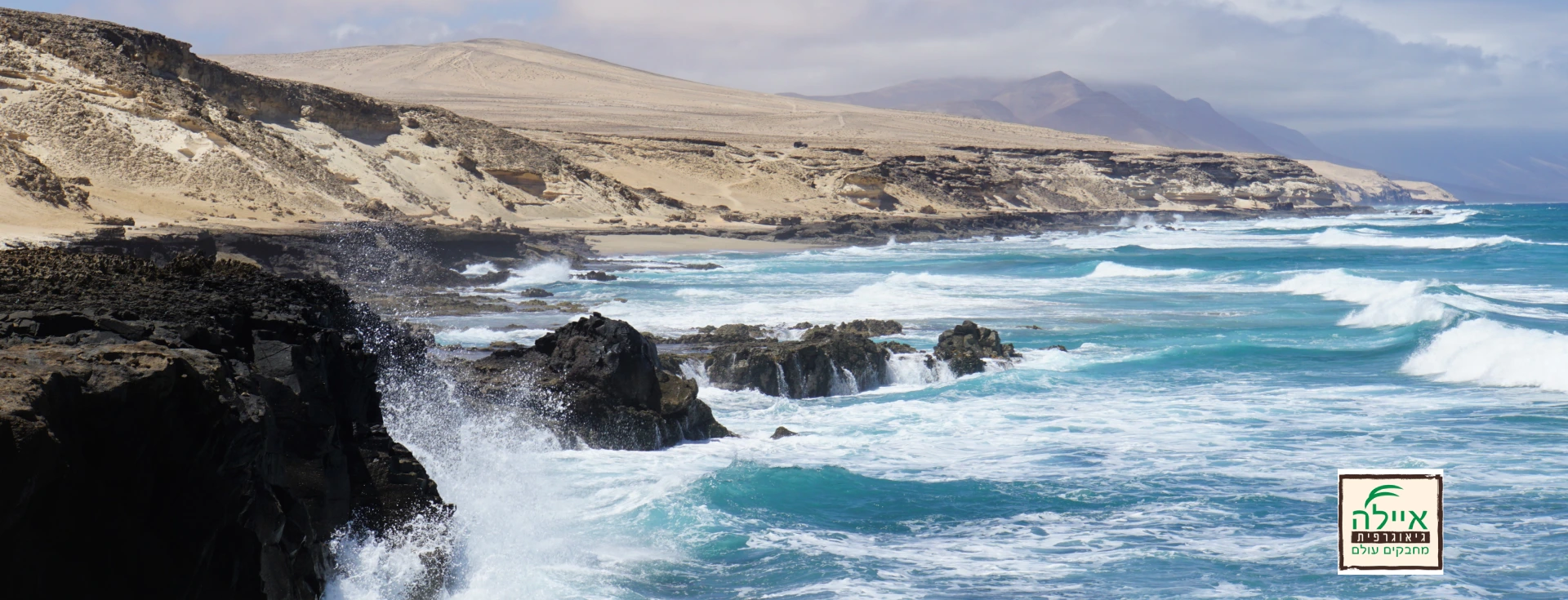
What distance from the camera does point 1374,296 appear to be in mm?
26562

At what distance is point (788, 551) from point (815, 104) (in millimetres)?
125549

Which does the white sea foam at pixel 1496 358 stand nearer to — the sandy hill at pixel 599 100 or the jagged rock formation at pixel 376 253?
the jagged rock formation at pixel 376 253

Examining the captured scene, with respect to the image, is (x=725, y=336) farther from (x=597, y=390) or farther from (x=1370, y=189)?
(x=1370, y=189)

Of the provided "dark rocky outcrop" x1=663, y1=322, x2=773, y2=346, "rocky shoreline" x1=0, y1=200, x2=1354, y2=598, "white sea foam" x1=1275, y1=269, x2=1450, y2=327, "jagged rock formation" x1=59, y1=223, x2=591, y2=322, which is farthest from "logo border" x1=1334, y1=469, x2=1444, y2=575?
"white sea foam" x1=1275, y1=269, x2=1450, y2=327

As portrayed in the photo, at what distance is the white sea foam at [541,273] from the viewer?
2911 cm

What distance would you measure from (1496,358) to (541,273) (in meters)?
21.8

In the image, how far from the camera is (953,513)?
9727mm

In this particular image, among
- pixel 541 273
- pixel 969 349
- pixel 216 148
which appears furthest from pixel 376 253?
pixel 969 349

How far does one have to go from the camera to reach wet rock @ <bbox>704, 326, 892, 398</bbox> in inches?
581

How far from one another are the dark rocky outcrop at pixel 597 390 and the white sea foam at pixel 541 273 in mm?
16827

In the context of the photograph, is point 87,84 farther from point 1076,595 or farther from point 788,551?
Result: point 1076,595

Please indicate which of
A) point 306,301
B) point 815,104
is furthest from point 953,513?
point 815,104

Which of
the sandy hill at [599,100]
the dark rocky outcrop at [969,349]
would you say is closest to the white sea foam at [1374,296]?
the dark rocky outcrop at [969,349]

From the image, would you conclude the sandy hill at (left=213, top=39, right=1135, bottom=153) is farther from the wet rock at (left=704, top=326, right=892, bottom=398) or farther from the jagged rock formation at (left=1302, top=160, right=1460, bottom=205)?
the jagged rock formation at (left=1302, top=160, right=1460, bottom=205)
